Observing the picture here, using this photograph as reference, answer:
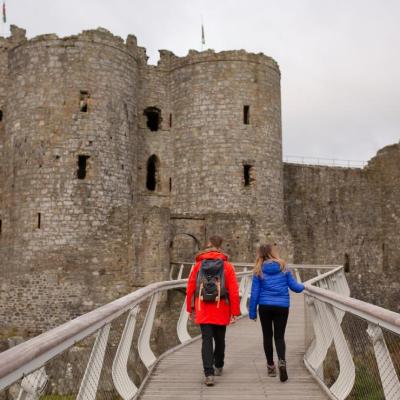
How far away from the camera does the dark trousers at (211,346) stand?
19.9 feet

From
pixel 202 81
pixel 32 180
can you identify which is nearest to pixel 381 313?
pixel 32 180

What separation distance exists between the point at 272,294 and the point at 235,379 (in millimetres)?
1035

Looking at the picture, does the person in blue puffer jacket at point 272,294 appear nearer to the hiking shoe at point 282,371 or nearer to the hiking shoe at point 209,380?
the hiking shoe at point 282,371

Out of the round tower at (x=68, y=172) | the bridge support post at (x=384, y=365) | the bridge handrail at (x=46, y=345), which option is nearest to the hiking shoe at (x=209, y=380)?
the bridge handrail at (x=46, y=345)

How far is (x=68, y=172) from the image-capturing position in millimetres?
18578

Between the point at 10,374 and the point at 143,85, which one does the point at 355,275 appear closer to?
the point at 143,85

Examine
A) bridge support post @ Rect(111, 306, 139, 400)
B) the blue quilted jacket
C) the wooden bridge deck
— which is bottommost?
the wooden bridge deck

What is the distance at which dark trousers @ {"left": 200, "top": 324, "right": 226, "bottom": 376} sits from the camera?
6066 millimetres

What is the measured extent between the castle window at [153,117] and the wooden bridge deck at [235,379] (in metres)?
14.3

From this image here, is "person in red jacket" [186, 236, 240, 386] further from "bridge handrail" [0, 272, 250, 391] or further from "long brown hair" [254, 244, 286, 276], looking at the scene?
"bridge handrail" [0, 272, 250, 391]

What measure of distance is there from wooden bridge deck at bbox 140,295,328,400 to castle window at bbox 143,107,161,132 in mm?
14270

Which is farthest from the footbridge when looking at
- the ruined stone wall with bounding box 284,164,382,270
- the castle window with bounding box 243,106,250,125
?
the ruined stone wall with bounding box 284,164,382,270

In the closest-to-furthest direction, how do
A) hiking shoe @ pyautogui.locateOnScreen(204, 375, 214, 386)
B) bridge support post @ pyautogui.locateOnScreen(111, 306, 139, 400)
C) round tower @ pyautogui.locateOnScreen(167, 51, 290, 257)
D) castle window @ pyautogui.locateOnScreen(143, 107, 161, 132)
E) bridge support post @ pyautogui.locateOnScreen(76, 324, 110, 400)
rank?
bridge support post @ pyautogui.locateOnScreen(76, 324, 110, 400), bridge support post @ pyautogui.locateOnScreen(111, 306, 139, 400), hiking shoe @ pyautogui.locateOnScreen(204, 375, 214, 386), round tower @ pyautogui.locateOnScreen(167, 51, 290, 257), castle window @ pyautogui.locateOnScreen(143, 107, 161, 132)

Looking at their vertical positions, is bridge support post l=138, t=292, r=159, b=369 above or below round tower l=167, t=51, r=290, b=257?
below
